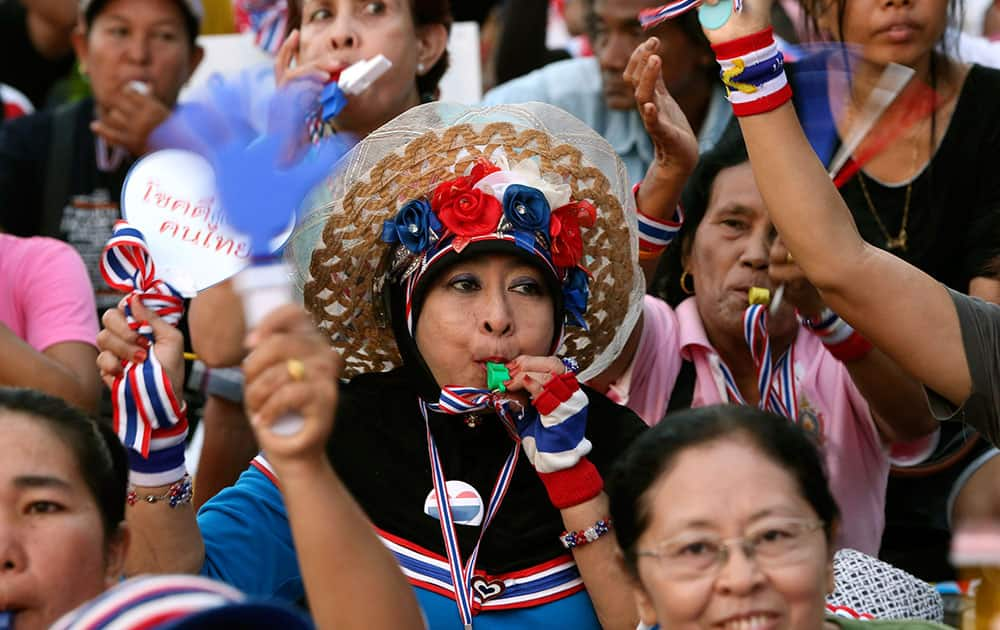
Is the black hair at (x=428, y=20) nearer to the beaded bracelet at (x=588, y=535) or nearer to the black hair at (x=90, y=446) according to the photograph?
A: the beaded bracelet at (x=588, y=535)

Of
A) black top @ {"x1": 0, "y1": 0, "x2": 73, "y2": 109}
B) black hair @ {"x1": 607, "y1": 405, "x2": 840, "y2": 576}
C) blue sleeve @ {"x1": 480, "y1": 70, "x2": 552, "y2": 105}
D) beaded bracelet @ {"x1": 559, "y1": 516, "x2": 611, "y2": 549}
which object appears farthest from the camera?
black top @ {"x1": 0, "y1": 0, "x2": 73, "y2": 109}

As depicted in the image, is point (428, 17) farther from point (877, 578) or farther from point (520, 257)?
point (877, 578)

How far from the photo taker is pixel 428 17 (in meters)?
4.45

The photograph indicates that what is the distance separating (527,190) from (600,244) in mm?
303

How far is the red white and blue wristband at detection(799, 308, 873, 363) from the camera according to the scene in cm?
347

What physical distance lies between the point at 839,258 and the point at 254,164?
1.10m

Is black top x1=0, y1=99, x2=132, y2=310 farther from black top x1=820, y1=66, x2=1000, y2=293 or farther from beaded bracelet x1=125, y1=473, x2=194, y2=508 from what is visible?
black top x1=820, y1=66, x2=1000, y2=293

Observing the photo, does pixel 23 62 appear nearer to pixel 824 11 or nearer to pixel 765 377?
pixel 824 11

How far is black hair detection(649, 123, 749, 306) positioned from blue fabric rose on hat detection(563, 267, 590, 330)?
841 millimetres

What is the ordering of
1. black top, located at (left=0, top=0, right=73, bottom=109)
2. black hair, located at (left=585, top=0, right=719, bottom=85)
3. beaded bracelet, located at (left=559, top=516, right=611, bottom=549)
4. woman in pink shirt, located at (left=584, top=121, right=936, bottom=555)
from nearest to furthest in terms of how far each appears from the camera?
beaded bracelet, located at (left=559, top=516, right=611, bottom=549), woman in pink shirt, located at (left=584, top=121, right=936, bottom=555), black hair, located at (left=585, top=0, right=719, bottom=85), black top, located at (left=0, top=0, right=73, bottom=109)

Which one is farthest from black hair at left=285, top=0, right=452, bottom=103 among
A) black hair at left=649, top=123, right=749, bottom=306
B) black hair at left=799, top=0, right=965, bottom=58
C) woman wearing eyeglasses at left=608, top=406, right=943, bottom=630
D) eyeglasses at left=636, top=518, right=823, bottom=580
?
eyeglasses at left=636, top=518, right=823, bottom=580

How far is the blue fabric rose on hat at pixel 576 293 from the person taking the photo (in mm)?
3250

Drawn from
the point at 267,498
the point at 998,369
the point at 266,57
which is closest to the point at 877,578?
the point at 998,369

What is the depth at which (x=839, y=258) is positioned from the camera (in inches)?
105
